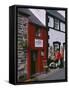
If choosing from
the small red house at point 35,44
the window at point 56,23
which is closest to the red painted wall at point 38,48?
the small red house at point 35,44

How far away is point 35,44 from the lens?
3451 mm

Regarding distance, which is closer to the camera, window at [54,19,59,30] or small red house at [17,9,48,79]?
small red house at [17,9,48,79]

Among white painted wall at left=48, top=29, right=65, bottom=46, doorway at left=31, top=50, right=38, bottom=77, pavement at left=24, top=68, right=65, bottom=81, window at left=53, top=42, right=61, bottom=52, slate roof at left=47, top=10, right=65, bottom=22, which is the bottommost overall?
pavement at left=24, top=68, right=65, bottom=81

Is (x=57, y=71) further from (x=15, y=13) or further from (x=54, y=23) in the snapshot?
(x=15, y=13)

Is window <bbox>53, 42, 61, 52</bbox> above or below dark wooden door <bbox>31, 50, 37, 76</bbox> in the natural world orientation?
above

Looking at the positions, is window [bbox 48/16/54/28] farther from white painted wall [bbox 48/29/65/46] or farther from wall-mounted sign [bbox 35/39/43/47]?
wall-mounted sign [bbox 35/39/43/47]

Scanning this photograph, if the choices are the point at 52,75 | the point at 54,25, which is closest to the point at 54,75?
the point at 52,75

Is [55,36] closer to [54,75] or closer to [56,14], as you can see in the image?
[56,14]

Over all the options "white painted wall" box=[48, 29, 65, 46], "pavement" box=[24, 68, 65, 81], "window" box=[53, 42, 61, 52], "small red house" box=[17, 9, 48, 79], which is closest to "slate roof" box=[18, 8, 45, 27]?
"small red house" box=[17, 9, 48, 79]

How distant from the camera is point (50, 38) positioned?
352 centimetres

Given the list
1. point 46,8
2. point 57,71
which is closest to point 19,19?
point 46,8

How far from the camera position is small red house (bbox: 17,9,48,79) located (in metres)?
3.41

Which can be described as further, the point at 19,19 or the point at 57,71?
the point at 57,71

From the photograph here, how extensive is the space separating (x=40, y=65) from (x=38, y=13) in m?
0.51
